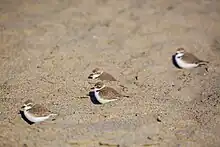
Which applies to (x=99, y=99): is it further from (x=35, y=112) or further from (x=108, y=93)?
(x=35, y=112)

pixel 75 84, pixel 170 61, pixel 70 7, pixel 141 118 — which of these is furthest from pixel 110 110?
pixel 70 7

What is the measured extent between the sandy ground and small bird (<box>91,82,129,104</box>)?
0.44 feet

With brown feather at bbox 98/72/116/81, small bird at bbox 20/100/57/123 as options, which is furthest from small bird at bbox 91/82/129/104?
small bird at bbox 20/100/57/123

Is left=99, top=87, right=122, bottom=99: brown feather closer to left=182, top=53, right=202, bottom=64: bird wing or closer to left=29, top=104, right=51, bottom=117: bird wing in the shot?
left=29, top=104, right=51, bottom=117: bird wing

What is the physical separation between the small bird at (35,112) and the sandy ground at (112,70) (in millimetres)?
133

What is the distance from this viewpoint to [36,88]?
595 cm

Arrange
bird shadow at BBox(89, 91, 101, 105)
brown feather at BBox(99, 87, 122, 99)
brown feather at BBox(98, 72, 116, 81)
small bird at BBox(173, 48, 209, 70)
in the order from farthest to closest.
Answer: small bird at BBox(173, 48, 209, 70)
brown feather at BBox(98, 72, 116, 81)
bird shadow at BBox(89, 91, 101, 105)
brown feather at BBox(99, 87, 122, 99)

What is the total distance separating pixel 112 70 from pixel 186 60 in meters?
1.36

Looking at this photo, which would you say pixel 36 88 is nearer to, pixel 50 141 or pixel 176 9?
pixel 50 141

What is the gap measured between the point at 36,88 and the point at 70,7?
3.20 m

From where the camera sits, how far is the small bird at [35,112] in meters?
5.09

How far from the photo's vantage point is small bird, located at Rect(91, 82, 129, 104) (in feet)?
18.0

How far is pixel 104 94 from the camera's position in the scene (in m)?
5.47

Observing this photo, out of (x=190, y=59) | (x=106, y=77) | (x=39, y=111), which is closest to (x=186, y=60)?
(x=190, y=59)
